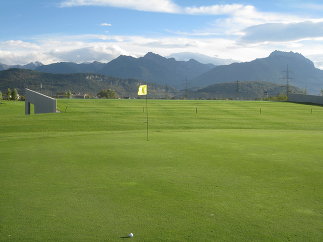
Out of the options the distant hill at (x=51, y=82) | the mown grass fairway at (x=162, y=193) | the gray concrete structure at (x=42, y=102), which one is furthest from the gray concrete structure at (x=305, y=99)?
the distant hill at (x=51, y=82)

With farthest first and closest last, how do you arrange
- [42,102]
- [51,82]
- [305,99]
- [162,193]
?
[51,82] < [305,99] < [42,102] < [162,193]

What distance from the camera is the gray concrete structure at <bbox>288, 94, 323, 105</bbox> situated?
6956 centimetres

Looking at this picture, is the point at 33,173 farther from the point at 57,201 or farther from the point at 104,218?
the point at 104,218

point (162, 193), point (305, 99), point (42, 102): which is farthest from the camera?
point (305, 99)

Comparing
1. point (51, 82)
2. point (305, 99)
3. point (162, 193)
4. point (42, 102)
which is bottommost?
point (162, 193)

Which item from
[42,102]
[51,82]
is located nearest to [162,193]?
[42,102]

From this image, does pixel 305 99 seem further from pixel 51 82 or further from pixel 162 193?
pixel 51 82

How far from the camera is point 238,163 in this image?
12203 mm

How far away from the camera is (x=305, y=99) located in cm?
7488

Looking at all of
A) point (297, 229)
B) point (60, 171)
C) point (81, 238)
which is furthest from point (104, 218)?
point (60, 171)

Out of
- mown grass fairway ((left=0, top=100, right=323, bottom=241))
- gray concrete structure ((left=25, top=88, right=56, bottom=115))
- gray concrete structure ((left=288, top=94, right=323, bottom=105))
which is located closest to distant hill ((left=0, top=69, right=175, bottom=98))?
gray concrete structure ((left=288, top=94, right=323, bottom=105))

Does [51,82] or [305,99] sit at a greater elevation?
[51,82]

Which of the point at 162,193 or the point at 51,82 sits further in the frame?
the point at 51,82

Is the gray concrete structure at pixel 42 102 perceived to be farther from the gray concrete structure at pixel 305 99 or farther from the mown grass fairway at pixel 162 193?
the gray concrete structure at pixel 305 99
